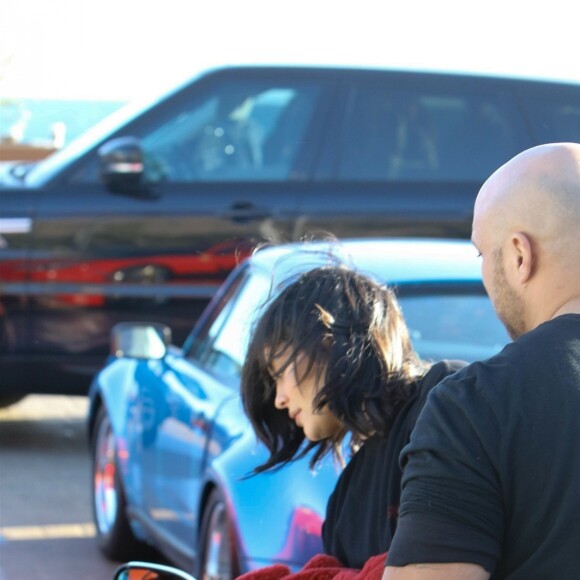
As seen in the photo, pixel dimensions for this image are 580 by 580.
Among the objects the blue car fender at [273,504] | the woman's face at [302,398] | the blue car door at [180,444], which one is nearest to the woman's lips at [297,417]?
the woman's face at [302,398]

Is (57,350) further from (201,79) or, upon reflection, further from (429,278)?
(429,278)

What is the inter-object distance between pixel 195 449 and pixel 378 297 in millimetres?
2006

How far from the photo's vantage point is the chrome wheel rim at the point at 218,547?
13.2 feet

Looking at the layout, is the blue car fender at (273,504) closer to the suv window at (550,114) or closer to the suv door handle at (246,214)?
the suv door handle at (246,214)

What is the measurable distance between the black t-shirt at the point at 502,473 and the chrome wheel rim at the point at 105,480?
165 inches

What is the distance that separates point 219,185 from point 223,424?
3.62 metres

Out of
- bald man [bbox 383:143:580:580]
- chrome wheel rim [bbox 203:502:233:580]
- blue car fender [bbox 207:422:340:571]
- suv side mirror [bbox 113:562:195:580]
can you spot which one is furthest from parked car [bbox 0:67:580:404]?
bald man [bbox 383:143:580:580]

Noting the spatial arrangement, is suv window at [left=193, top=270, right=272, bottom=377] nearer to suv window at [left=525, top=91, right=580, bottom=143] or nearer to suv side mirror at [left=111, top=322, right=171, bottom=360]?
suv side mirror at [left=111, top=322, right=171, bottom=360]

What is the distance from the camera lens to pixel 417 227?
7715 mm

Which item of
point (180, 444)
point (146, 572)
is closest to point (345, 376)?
point (146, 572)

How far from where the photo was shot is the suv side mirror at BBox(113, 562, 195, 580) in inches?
98.3

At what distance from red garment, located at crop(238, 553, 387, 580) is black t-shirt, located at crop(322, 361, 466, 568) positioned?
5cm

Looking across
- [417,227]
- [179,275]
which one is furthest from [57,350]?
[417,227]

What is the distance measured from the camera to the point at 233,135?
25.6ft
